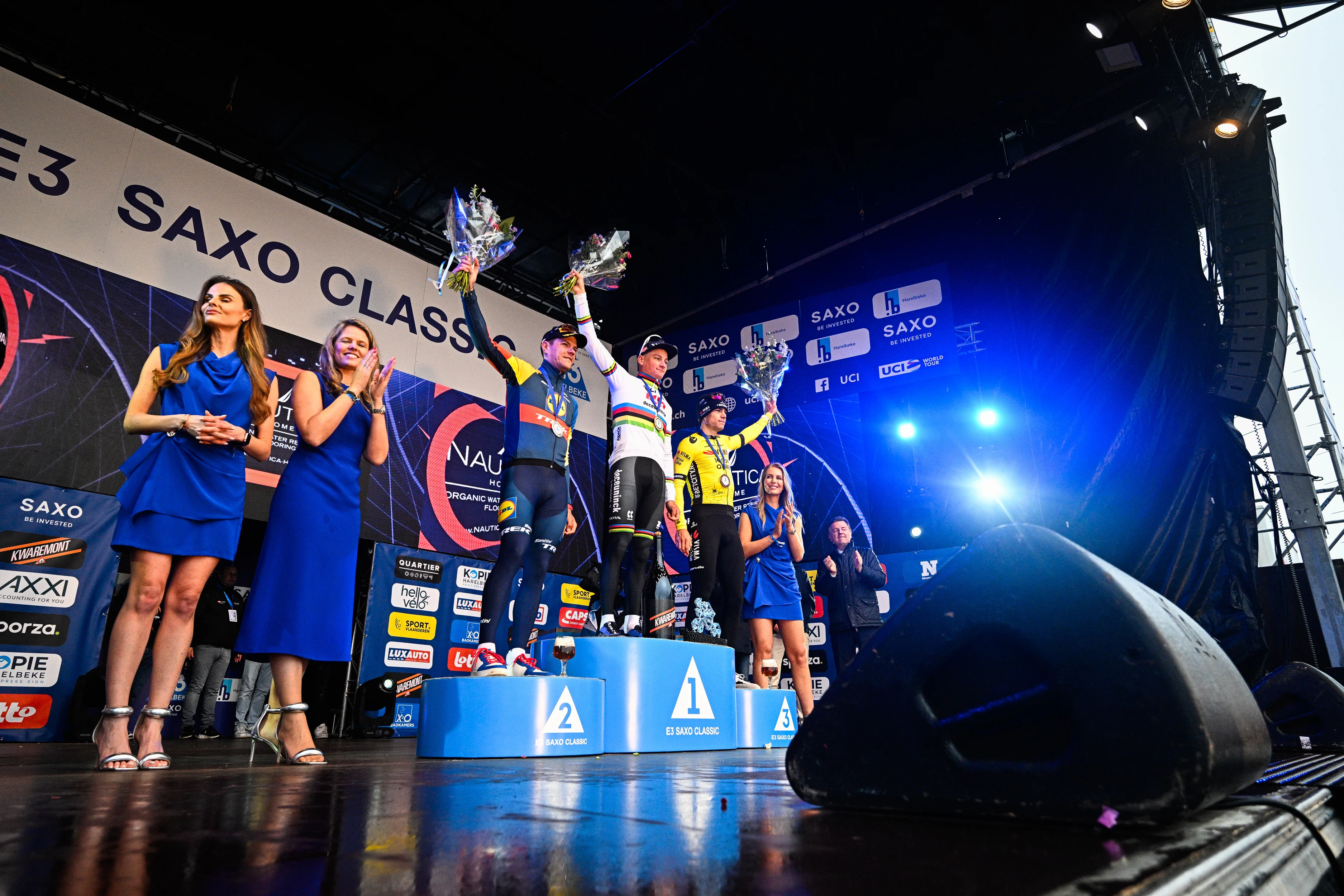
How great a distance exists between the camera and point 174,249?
7277mm

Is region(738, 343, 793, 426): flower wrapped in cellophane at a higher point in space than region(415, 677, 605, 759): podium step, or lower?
higher

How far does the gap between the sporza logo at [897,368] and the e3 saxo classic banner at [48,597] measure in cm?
793

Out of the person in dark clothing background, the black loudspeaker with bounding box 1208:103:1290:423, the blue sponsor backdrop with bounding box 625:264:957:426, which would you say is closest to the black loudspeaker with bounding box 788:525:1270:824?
the black loudspeaker with bounding box 1208:103:1290:423

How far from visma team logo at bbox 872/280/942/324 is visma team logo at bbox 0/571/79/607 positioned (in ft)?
28.8

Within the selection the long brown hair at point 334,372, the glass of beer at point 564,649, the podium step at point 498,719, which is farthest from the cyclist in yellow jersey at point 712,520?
the long brown hair at point 334,372

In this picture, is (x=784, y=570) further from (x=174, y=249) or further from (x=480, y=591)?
(x=174, y=249)

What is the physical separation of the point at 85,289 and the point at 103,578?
8.65ft

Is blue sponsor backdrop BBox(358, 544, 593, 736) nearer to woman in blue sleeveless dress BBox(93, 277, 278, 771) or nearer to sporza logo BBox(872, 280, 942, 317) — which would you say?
woman in blue sleeveless dress BBox(93, 277, 278, 771)

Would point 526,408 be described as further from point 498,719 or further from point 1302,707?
point 1302,707

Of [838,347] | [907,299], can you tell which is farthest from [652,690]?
[907,299]

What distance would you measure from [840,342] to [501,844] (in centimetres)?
898

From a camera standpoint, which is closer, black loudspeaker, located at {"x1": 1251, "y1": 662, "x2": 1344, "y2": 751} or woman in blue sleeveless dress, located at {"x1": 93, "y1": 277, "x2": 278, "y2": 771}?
woman in blue sleeveless dress, located at {"x1": 93, "y1": 277, "x2": 278, "y2": 771}

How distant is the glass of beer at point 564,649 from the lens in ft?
10.4

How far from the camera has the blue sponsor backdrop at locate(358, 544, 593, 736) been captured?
25.5 feet
